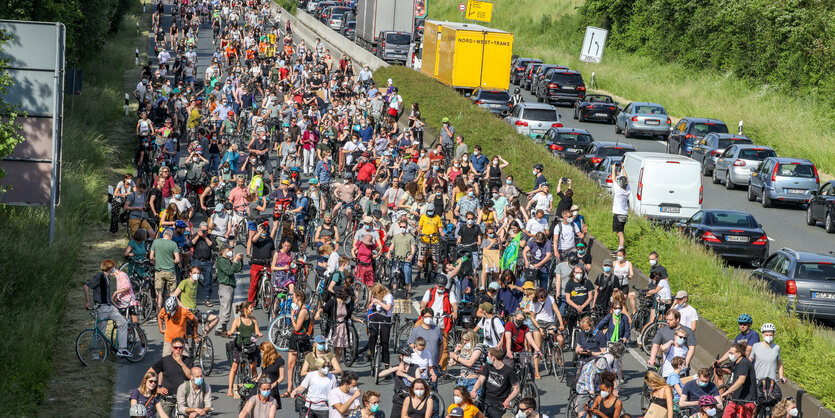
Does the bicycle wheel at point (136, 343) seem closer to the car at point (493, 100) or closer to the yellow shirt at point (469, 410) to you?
the yellow shirt at point (469, 410)

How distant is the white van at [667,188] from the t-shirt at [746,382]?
11.6 metres

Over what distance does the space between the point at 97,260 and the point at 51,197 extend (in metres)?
3.05

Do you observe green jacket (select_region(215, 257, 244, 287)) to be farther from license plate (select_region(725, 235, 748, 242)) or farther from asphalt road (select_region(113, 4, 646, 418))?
license plate (select_region(725, 235, 748, 242))

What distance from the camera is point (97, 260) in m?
23.5

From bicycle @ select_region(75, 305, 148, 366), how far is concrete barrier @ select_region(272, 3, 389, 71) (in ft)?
118

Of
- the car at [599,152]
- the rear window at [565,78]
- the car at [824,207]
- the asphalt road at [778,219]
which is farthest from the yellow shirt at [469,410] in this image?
the rear window at [565,78]

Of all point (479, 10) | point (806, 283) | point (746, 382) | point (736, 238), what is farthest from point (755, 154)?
point (479, 10)

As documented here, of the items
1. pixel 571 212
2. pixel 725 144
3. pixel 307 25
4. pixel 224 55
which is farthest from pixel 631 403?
pixel 307 25

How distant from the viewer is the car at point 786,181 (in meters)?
32.2

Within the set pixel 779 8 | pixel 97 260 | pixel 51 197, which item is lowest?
pixel 97 260

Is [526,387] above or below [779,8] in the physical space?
below

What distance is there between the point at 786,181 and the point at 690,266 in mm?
12157

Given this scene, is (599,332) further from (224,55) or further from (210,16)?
(210,16)

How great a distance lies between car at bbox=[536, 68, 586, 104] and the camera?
A: 172ft
